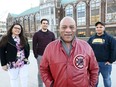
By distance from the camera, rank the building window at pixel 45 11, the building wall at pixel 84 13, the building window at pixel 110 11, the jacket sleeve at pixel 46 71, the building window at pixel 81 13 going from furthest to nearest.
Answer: the building window at pixel 45 11 < the building window at pixel 81 13 < the building wall at pixel 84 13 < the building window at pixel 110 11 < the jacket sleeve at pixel 46 71

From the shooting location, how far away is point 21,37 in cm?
446

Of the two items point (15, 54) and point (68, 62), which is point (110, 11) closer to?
point (15, 54)

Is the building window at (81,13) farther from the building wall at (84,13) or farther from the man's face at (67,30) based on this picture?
the man's face at (67,30)

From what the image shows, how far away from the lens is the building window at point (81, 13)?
48594 mm

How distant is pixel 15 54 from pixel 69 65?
2.19 meters

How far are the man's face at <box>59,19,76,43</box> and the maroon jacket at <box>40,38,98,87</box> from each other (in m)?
0.08

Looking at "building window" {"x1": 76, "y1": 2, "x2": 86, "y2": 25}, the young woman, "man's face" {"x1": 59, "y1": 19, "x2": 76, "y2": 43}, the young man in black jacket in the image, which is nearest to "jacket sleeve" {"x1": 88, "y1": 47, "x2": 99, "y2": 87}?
"man's face" {"x1": 59, "y1": 19, "x2": 76, "y2": 43}

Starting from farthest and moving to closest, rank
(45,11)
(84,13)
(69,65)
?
(45,11) < (84,13) < (69,65)

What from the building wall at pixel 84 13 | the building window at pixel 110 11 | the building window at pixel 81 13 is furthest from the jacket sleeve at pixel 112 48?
the building window at pixel 81 13

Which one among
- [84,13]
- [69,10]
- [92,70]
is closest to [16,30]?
[92,70]

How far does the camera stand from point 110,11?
41875 mm

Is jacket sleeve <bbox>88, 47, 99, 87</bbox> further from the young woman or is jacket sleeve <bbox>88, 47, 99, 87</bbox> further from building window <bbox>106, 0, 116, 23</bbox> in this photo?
building window <bbox>106, 0, 116, 23</bbox>

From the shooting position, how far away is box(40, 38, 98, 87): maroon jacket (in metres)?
2.31

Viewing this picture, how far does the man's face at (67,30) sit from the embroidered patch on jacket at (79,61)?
0.23 metres
